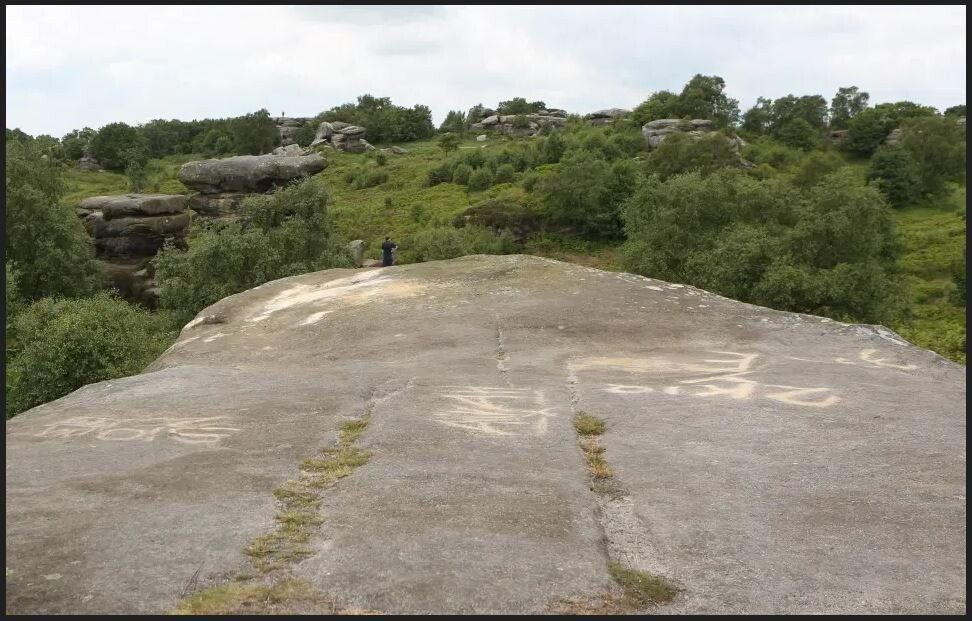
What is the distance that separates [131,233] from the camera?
4741 centimetres

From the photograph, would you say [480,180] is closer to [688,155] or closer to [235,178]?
[688,155]

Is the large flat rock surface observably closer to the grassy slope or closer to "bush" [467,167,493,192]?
the grassy slope

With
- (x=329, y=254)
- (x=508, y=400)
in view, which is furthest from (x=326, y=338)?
(x=329, y=254)

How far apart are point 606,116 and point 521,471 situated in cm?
10189

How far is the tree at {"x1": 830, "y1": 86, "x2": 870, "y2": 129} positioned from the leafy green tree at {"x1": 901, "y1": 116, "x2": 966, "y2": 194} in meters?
17.7

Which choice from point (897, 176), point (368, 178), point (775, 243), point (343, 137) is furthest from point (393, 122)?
point (775, 243)

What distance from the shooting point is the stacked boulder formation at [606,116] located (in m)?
102

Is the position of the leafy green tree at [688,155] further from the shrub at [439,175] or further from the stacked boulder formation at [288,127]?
the stacked boulder formation at [288,127]

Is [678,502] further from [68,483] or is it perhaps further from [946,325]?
[946,325]

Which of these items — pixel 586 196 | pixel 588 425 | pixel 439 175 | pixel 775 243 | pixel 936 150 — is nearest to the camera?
pixel 588 425

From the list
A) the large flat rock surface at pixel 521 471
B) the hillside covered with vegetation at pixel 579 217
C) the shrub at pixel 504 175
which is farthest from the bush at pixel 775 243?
the shrub at pixel 504 175

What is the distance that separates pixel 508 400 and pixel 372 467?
11.6 ft

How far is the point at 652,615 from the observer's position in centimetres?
510

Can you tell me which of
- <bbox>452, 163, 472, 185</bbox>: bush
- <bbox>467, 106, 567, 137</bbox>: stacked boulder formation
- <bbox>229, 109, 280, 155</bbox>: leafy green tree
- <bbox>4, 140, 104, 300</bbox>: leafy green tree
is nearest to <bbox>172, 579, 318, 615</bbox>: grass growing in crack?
<bbox>4, 140, 104, 300</bbox>: leafy green tree
